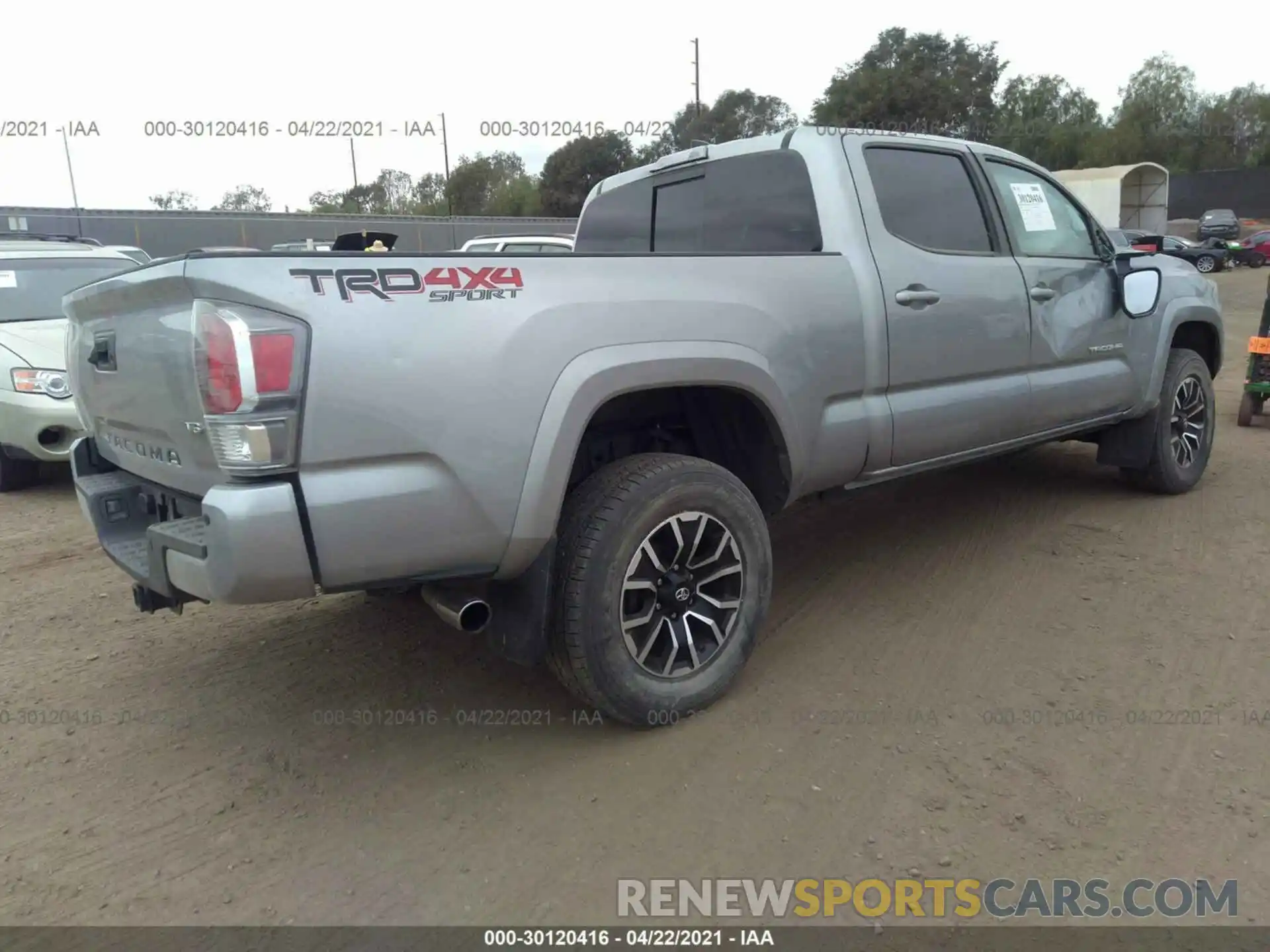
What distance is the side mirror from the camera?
187 inches

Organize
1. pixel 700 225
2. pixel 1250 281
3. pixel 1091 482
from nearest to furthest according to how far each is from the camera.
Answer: pixel 700 225 < pixel 1091 482 < pixel 1250 281

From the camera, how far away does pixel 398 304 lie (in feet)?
7.63

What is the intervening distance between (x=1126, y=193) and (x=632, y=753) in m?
35.3

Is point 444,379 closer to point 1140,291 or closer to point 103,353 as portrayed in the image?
point 103,353

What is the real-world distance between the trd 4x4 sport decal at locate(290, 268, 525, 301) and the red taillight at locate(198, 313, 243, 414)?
223 millimetres

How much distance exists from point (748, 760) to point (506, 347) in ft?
4.83

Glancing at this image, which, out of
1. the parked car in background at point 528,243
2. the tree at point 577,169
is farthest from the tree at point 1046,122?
the parked car in background at point 528,243

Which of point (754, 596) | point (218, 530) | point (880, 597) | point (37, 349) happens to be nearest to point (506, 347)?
point (218, 530)

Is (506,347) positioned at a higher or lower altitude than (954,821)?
higher

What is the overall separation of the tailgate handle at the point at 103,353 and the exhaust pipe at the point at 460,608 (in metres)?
1.19

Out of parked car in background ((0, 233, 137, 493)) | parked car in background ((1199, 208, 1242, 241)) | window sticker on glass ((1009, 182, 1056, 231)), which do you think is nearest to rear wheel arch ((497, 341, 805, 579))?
window sticker on glass ((1009, 182, 1056, 231))

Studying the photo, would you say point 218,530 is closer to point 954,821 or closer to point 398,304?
point 398,304

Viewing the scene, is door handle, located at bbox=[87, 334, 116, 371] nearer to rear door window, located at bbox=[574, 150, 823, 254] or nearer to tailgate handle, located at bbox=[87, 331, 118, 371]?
tailgate handle, located at bbox=[87, 331, 118, 371]

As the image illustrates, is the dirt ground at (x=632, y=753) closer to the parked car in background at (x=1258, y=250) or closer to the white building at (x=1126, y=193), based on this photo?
the white building at (x=1126, y=193)
